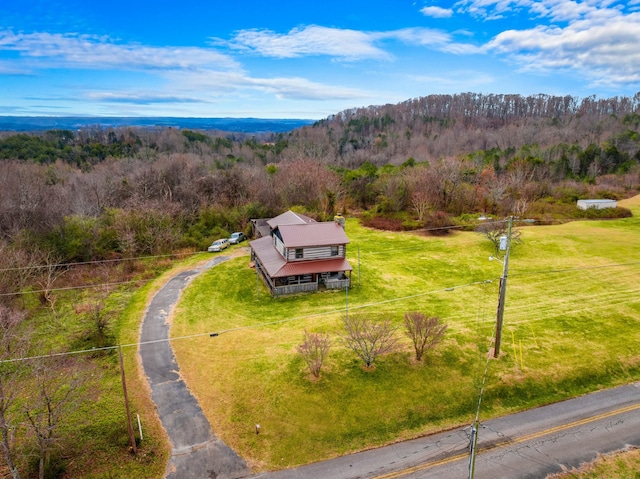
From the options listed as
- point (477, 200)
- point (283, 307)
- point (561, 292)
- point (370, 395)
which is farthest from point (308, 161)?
point (370, 395)

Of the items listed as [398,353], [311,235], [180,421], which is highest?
[311,235]

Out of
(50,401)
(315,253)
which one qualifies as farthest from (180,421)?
(315,253)

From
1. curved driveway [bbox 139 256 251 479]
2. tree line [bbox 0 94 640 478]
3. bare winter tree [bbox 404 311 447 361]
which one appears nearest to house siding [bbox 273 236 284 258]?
curved driveway [bbox 139 256 251 479]

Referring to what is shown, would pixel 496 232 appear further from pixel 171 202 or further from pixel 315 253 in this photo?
pixel 171 202

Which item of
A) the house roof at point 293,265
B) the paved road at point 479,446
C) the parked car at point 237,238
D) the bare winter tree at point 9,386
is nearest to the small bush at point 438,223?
the house roof at point 293,265

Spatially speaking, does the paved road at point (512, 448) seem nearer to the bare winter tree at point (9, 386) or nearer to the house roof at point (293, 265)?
the bare winter tree at point (9, 386)

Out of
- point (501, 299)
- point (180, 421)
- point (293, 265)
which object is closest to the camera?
point (180, 421)
